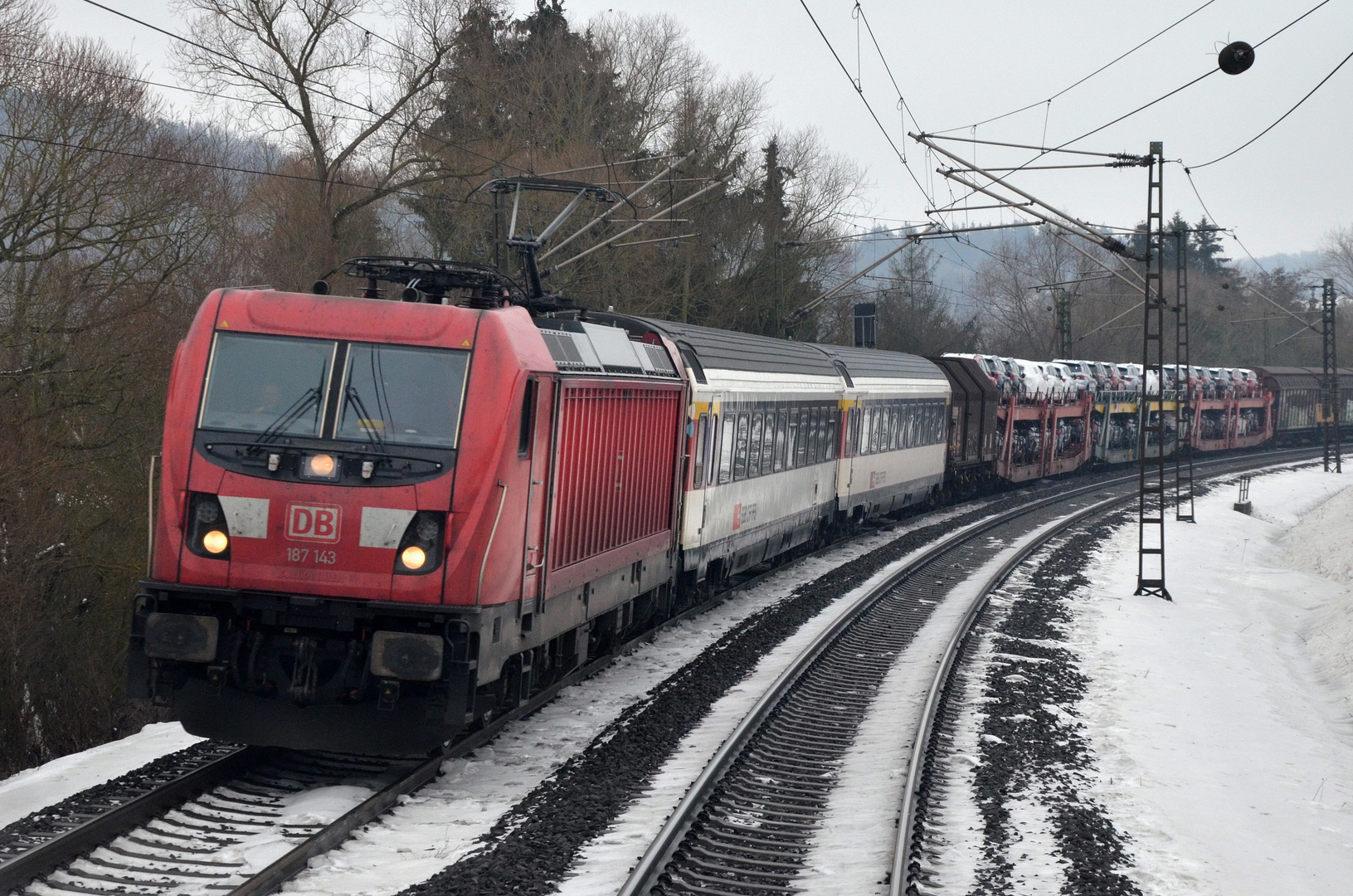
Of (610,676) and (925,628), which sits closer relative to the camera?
(610,676)

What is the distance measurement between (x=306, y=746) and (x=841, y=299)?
50.0 meters

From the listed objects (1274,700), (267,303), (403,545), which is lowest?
(1274,700)

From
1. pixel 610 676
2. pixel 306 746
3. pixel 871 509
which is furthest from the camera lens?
pixel 871 509

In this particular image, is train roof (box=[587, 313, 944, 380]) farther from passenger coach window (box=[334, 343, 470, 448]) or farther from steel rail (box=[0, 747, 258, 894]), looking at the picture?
steel rail (box=[0, 747, 258, 894])

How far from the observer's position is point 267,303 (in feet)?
28.5

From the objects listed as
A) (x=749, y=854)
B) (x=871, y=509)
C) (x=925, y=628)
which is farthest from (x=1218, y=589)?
(x=749, y=854)

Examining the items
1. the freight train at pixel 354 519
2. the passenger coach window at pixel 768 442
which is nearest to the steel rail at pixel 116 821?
the freight train at pixel 354 519

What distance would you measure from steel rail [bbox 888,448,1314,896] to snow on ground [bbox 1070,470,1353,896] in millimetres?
1275

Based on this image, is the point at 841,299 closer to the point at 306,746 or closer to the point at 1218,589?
the point at 1218,589

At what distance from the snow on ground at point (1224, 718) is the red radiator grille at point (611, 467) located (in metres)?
4.40

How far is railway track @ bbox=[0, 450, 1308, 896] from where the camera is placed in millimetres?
6484

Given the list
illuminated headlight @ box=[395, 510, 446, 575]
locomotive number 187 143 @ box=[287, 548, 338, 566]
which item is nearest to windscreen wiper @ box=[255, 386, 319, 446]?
locomotive number 187 143 @ box=[287, 548, 338, 566]

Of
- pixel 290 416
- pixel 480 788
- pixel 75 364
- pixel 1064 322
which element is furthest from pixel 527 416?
pixel 1064 322

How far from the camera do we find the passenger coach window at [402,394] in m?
8.42
